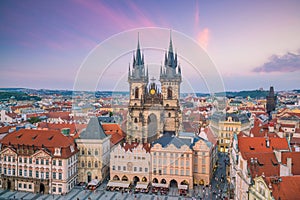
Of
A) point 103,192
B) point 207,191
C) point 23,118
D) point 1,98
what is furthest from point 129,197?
point 1,98

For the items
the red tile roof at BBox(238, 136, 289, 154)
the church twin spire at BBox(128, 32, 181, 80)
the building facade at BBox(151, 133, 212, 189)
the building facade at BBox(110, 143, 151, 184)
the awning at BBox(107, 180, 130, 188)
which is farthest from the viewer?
the church twin spire at BBox(128, 32, 181, 80)

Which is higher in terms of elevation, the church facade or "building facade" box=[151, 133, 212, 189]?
the church facade

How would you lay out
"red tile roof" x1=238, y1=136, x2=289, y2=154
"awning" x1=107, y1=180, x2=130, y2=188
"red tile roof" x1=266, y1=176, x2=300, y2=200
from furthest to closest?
"awning" x1=107, y1=180, x2=130, y2=188 → "red tile roof" x1=238, y1=136, x2=289, y2=154 → "red tile roof" x1=266, y1=176, x2=300, y2=200

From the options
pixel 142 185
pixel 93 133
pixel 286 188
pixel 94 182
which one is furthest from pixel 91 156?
pixel 286 188

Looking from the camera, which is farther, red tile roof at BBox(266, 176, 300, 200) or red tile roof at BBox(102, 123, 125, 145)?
red tile roof at BBox(102, 123, 125, 145)

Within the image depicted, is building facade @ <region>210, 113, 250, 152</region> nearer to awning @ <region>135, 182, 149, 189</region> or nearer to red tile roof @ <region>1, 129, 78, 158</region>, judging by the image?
awning @ <region>135, 182, 149, 189</region>

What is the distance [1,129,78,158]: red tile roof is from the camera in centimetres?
4703

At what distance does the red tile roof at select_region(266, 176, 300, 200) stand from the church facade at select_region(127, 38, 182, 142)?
44782 mm

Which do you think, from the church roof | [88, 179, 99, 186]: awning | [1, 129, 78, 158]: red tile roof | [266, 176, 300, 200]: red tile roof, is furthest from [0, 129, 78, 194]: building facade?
[266, 176, 300, 200]: red tile roof

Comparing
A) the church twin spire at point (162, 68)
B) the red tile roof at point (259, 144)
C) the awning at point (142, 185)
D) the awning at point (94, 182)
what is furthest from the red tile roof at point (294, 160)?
the church twin spire at point (162, 68)

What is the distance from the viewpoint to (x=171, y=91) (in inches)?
2938

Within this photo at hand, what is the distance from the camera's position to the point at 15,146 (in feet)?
158

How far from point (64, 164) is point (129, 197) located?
11.8 meters

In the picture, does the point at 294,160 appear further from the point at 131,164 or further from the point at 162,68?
the point at 162,68
